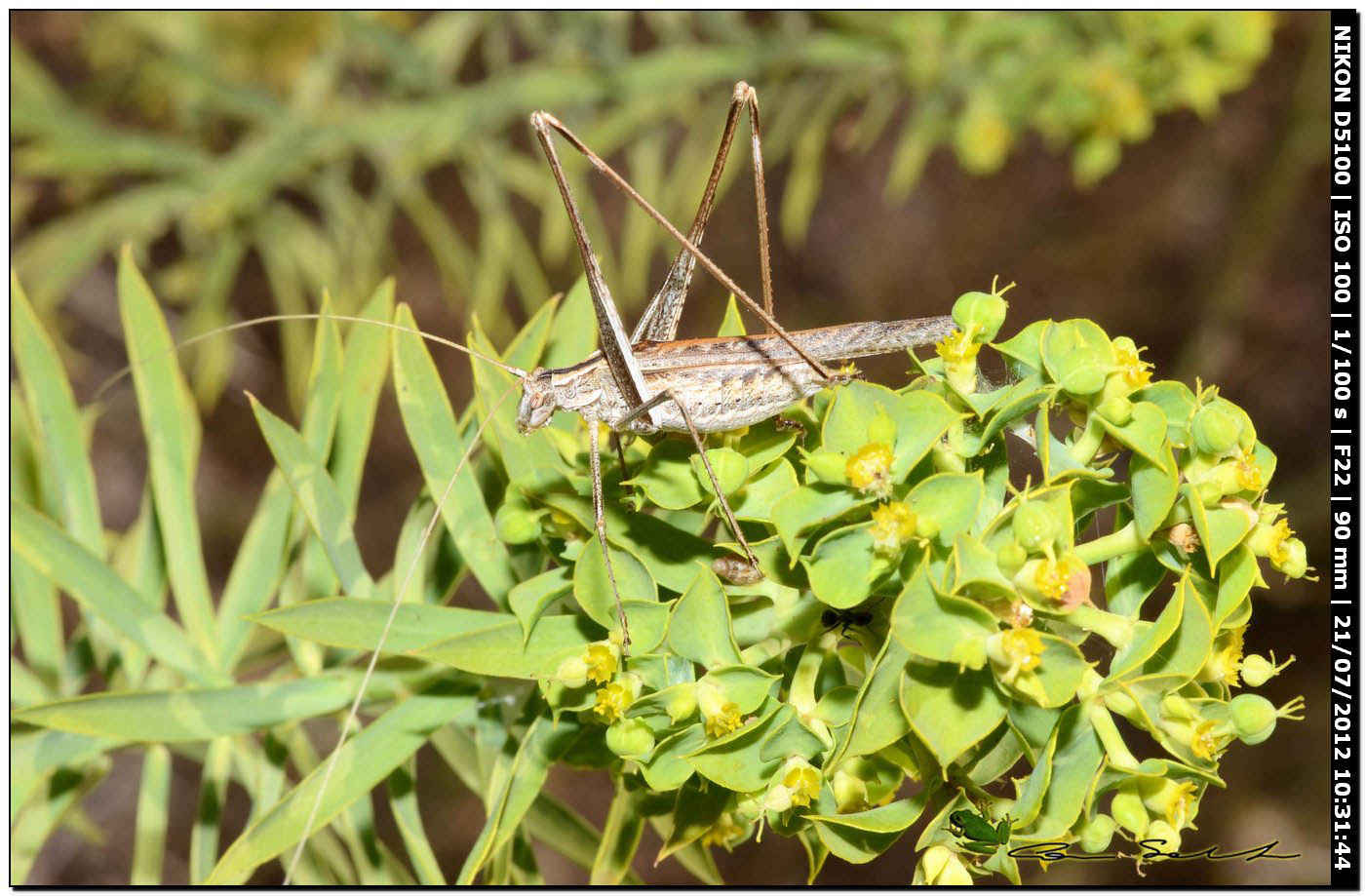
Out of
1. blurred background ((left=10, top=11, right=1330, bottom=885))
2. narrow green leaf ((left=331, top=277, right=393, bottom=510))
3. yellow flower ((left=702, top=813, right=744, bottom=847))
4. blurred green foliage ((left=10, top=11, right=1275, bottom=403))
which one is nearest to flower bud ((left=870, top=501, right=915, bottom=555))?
yellow flower ((left=702, top=813, right=744, bottom=847))

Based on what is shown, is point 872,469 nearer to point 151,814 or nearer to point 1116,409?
point 1116,409

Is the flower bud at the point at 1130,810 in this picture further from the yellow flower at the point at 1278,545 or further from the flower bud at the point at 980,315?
the flower bud at the point at 980,315

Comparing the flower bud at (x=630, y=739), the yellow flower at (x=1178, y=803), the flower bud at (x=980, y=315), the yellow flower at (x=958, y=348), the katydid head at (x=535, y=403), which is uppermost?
the flower bud at (x=980, y=315)

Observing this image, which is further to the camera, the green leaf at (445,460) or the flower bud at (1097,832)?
the green leaf at (445,460)

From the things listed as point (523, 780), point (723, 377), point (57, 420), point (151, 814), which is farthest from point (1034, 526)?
point (57, 420)

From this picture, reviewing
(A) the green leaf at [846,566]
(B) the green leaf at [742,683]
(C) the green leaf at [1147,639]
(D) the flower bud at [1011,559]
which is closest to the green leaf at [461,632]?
(B) the green leaf at [742,683]

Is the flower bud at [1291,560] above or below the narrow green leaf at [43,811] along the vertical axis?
above

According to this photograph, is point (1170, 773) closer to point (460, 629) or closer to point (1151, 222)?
point (460, 629)

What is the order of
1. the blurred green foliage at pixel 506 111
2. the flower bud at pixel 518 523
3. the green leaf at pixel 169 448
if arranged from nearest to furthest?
the flower bud at pixel 518 523 → the green leaf at pixel 169 448 → the blurred green foliage at pixel 506 111

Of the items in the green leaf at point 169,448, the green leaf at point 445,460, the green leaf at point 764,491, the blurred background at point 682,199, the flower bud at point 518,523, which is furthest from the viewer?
the blurred background at point 682,199
